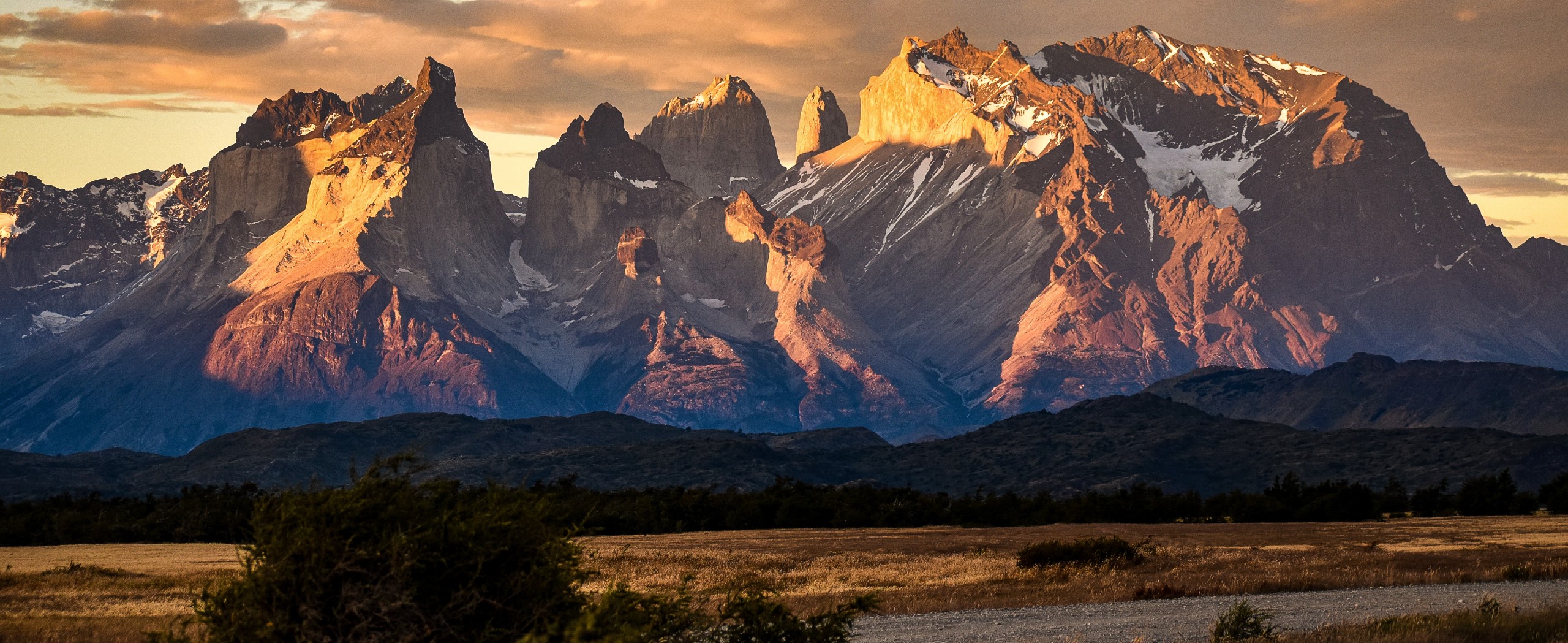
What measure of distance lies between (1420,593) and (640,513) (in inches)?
2253

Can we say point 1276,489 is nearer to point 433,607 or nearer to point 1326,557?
point 1326,557

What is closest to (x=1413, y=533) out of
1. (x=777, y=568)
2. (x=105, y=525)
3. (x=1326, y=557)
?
(x=1326, y=557)

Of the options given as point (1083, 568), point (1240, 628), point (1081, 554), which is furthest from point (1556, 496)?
point (1240, 628)

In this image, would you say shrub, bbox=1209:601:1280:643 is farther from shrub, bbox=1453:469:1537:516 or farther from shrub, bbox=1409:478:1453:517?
shrub, bbox=1409:478:1453:517

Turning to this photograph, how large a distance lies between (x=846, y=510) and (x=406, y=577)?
74680 mm

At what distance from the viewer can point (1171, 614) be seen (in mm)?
32312

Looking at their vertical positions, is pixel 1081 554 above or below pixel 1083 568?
above

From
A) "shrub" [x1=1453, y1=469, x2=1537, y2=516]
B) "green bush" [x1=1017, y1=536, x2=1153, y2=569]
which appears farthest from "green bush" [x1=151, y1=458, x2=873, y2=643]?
"shrub" [x1=1453, y1=469, x2=1537, y2=516]

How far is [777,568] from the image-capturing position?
1970 inches

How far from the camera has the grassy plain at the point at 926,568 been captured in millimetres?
37094

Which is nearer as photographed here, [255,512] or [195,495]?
[255,512]

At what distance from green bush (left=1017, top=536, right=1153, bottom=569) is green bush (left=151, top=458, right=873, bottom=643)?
29.6 m

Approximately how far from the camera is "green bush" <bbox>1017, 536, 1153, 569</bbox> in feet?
152

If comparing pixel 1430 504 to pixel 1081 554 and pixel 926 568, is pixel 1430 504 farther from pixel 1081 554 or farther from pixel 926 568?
pixel 926 568
